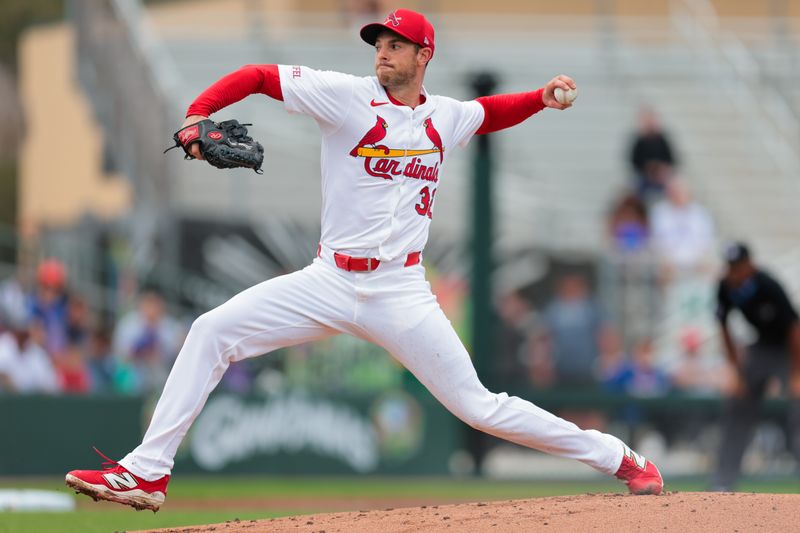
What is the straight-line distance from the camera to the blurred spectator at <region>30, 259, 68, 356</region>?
13.7 metres

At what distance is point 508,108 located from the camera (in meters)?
6.93

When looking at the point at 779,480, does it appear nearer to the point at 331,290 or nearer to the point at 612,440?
the point at 612,440

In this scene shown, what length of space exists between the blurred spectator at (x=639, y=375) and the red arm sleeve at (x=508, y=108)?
702 cm

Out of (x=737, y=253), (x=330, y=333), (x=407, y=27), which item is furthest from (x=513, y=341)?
(x=407, y=27)

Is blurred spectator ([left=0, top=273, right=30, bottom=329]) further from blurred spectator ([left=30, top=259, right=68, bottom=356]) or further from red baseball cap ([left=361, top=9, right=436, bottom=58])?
red baseball cap ([left=361, top=9, right=436, bottom=58])

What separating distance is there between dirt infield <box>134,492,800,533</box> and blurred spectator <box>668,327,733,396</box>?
7.42m

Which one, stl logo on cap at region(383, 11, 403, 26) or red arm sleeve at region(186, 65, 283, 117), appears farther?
stl logo on cap at region(383, 11, 403, 26)

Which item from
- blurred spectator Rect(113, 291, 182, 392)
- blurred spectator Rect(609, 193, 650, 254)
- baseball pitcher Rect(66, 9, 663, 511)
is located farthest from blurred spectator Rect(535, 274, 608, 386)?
baseball pitcher Rect(66, 9, 663, 511)

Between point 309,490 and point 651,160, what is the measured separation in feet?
18.8

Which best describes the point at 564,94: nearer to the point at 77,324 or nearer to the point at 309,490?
the point at 309,490

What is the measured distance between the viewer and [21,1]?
1271 inches

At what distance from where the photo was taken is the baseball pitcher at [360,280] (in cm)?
623

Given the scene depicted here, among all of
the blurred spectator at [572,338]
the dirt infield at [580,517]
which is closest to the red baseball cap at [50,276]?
the blurred spectator at [572,338]

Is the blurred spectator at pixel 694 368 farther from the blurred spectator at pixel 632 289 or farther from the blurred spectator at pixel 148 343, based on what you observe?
the blurred spectator at pixel 148 343
